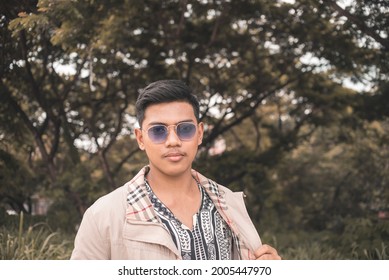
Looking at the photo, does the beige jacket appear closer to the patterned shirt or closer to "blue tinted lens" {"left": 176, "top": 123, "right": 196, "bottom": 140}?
the patterned shirt

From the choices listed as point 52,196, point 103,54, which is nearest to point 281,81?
point 103,54

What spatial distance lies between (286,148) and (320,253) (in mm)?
4449

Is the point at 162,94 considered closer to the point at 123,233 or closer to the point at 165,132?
the point at 165,132

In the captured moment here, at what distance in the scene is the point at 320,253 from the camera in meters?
7.46

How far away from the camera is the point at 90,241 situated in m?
1.93

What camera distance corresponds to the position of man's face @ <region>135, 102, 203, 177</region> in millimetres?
2131

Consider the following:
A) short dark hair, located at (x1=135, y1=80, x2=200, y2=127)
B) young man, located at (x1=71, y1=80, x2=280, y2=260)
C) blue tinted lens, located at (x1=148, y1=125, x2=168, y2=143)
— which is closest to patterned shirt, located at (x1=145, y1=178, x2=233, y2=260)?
young man, located at (x1=71, y1=80, x2=280, y2=260)

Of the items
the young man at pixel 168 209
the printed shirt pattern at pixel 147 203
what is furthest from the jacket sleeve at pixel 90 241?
the printed shirt pattern at pixel 147 203

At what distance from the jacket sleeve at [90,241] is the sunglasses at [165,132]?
1.47ft

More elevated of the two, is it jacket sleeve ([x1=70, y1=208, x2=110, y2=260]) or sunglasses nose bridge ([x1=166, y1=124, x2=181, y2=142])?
sunglasses nose bridge ([x1=166, y1=124, x2=181, y2=142])

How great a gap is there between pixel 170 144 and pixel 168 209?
0.30 m

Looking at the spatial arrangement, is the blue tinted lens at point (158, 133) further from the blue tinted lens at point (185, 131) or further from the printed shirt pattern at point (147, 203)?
the printed shirt pattern at point (147, 203)

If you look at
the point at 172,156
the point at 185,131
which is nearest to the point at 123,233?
the point at 172,156

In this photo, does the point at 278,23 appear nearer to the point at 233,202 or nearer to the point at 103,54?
the point at 103,54
